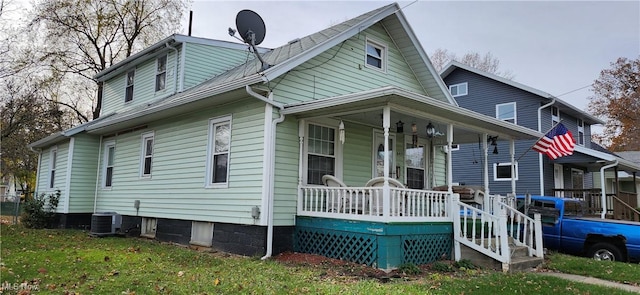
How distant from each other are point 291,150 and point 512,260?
4715mm

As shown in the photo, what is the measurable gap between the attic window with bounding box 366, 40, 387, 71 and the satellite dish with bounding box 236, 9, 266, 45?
3.04 m

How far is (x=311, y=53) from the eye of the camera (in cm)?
966

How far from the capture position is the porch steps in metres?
8.23

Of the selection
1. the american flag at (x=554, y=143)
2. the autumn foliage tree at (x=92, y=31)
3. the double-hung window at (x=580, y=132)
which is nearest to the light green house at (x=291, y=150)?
the american flag at (x=554, y=143)

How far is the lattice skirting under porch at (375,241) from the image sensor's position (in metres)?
7.68

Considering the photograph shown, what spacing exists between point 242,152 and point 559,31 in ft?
44.3

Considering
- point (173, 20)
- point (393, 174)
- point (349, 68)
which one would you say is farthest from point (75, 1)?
point (393, 174)

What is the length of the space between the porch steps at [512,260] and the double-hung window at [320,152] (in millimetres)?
3298

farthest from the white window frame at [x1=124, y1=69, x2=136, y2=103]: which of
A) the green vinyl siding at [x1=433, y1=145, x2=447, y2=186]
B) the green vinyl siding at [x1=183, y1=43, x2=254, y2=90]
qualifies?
the green vinyl siding at [x1=433, y1=145, x2=447, y2=186]

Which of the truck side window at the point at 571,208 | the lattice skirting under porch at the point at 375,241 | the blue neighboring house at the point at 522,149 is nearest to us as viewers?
the lattice skirting under porch at the point at 375,241

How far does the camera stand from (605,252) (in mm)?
9883

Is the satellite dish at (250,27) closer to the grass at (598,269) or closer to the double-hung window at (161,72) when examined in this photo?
the double-hung window at (161,72)

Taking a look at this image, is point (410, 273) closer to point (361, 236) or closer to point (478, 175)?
point (361, 236)

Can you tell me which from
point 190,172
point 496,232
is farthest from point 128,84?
point 496,232
